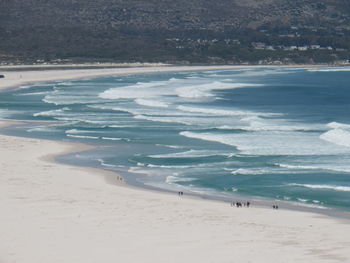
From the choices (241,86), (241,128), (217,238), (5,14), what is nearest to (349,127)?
(241,128)

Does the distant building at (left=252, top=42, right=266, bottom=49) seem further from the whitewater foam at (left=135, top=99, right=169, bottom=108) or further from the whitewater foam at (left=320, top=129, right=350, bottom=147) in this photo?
the whitewater foam at (left=320, top=129, right=350, bottom=147)

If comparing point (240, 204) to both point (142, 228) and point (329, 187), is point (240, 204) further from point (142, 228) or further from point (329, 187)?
point (142, 228)

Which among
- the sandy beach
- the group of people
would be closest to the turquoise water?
the group of people

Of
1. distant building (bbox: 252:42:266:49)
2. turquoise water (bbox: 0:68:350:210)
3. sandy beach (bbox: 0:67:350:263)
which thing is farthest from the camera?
distant building (bbox: 252:42:266:49)

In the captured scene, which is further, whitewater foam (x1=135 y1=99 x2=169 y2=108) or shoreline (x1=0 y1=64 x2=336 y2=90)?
shoreline (x1=0 y1=64 x2=336 y2=90)

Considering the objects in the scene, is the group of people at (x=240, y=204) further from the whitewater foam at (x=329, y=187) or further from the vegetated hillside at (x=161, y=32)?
the vegetated hillside at (x=161, y=32)
